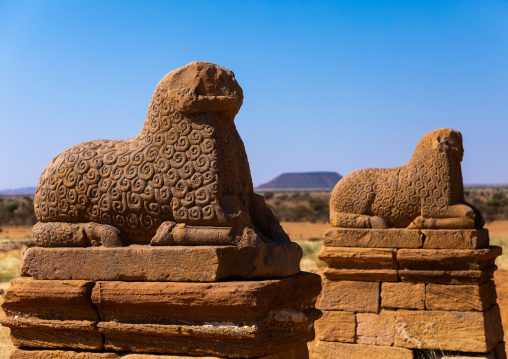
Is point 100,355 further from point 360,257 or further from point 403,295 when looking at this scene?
point 403,295

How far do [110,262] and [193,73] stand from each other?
1155 millimetres

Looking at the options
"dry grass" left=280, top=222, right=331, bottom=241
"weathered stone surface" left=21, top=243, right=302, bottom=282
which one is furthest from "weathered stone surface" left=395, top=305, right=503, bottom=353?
"dry grass" left=280, top=222, right=331, bottom=241

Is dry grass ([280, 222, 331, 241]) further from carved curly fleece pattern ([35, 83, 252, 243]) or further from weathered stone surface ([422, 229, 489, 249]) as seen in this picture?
carved curly fleece pattern ([35, 83, 252, 243])

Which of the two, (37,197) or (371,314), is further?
(371,314)

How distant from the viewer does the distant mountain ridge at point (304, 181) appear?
6978 inches

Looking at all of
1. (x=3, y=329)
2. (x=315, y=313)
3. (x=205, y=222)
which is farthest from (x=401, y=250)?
(x=3, y=329)

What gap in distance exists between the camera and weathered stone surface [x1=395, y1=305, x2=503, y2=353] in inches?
248

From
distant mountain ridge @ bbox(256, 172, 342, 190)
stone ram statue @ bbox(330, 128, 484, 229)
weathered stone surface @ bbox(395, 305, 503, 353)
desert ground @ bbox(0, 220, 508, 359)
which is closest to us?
weathered stone surface @ bbox(395, 305, 503, 353)

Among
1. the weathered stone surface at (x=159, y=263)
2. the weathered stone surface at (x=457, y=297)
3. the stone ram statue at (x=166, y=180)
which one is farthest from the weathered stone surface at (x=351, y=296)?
the stone ram statue at (x=166, y=180)

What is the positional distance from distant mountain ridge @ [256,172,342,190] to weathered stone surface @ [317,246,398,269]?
166563 mm

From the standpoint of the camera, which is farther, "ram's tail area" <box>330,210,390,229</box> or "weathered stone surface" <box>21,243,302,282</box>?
"ram's tail area" <box>330,210,390,229</box>

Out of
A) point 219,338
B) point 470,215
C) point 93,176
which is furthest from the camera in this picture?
point 470,215

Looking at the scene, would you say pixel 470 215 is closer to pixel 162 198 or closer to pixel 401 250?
pixel 401 250

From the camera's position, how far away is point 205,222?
135 inches
